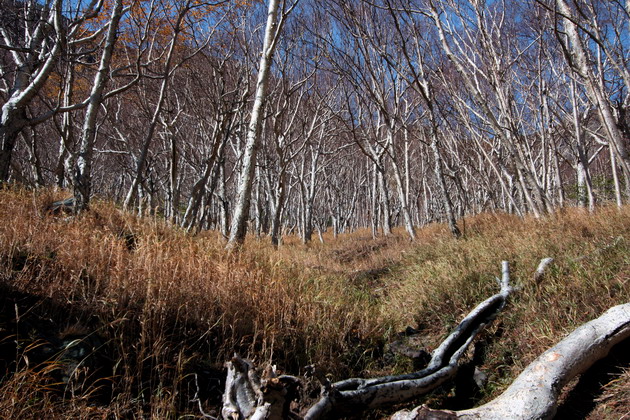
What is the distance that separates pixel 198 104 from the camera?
11.0 m

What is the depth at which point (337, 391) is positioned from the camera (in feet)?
6.44

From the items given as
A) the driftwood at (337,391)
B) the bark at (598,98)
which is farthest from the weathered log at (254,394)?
the bark at (598,98)

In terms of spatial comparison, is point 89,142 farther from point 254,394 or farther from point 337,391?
point 337,391

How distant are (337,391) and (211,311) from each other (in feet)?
4.11

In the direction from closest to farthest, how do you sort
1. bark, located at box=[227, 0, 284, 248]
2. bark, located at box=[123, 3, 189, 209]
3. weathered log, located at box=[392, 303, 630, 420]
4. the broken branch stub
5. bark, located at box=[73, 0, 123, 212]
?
weathered log, located at box=[392, 303, 630, 420] → the broken branch stub → bark, located at box=[73, 0, 123, 212] → bark, located at box=[227, 0, 284, 248] → bark, located at box=[123, 3, 189, 209]

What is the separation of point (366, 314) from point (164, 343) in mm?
1961

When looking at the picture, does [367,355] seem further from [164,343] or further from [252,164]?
[252,164]

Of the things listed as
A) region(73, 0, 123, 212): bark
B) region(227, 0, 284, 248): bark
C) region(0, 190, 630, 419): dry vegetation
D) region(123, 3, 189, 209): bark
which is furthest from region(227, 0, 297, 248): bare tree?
region(73, 0, 123, 212): bark

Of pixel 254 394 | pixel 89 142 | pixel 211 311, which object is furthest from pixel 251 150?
pixel 254 394

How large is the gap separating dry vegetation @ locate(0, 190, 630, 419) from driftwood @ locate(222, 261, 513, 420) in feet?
0.86

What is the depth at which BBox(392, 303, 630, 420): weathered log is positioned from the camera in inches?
66.5

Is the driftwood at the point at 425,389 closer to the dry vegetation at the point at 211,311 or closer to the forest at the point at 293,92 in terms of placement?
the dry vegetation at the point at 211,311

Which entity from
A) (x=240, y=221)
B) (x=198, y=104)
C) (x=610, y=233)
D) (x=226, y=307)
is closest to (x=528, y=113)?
(x=610, y=233)

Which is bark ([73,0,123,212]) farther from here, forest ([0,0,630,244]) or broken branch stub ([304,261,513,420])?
broken branch stub ([304,261,513,420])
